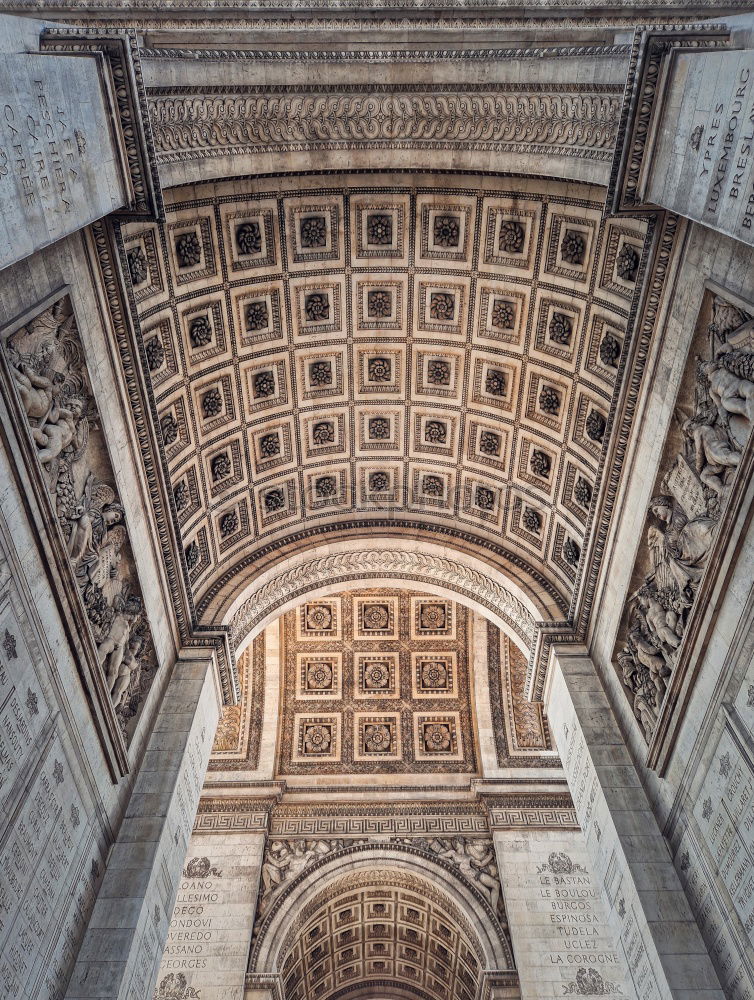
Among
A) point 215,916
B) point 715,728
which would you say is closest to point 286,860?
point 215,916

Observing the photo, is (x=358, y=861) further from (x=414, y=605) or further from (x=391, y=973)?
(x=414, y=605)

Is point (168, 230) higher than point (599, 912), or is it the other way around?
point (168, 230)

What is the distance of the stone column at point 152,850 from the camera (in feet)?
29.3

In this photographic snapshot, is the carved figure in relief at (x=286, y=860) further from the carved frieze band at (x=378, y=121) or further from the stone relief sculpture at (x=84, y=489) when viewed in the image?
the carved frieze band at (x=378, y=121)

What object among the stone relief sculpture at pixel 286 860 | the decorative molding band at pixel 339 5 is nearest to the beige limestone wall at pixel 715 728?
the decorative molding band at pixel 339 5

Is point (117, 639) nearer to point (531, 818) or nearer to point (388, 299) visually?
point (388, 299)

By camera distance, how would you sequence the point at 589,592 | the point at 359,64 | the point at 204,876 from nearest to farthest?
the point at 359,64, the point at 589,592, the point at 204,876

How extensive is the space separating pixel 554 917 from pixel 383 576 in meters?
8.82

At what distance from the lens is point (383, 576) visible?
56.7 feet

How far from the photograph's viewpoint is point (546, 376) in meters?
13.9

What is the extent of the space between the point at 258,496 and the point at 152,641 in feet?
14.4

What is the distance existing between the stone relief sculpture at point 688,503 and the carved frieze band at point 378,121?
3.12 metres

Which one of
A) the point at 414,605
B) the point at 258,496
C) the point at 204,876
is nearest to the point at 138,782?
the point at 258,496

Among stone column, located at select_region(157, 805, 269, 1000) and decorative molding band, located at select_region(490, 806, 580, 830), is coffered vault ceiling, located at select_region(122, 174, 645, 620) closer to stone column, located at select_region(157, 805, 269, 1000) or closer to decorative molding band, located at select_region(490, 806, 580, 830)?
decorative molding band, located at select_region(490, 806, 580, 830)
